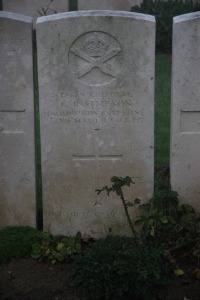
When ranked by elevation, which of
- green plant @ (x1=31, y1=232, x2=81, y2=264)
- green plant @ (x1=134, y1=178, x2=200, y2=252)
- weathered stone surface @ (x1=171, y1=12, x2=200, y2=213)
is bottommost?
green plant @ (x1=31, y1=232, x2=81, y2=264)

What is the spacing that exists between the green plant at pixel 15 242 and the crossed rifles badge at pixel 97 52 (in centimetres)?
132

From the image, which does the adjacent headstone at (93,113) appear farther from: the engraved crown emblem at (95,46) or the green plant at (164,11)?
the green plant at (164,11)

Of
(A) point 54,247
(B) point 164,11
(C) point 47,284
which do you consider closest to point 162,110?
(A) point 54,247

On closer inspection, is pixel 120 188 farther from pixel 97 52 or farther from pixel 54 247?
pixel 97 52

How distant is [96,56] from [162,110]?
376 cm

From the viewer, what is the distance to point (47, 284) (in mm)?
4504

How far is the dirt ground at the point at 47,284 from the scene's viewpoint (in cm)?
434

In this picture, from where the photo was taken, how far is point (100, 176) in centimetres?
505

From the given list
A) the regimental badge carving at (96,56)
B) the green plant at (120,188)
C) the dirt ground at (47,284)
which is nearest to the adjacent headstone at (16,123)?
the regimental badge carving at (96,56)

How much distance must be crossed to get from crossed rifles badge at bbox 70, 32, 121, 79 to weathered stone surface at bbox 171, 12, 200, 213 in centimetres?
48

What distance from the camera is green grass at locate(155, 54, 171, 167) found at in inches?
271

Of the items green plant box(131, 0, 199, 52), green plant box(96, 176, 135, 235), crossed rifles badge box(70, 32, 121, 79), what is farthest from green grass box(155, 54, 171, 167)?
crossed rifles badge box(70, 32, 121, 79)

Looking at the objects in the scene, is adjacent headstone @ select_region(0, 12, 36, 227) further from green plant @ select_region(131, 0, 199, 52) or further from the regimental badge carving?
green plant @ select_region(131, 0, 199, 52)

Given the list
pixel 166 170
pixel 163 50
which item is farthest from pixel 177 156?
pixel 163 50
